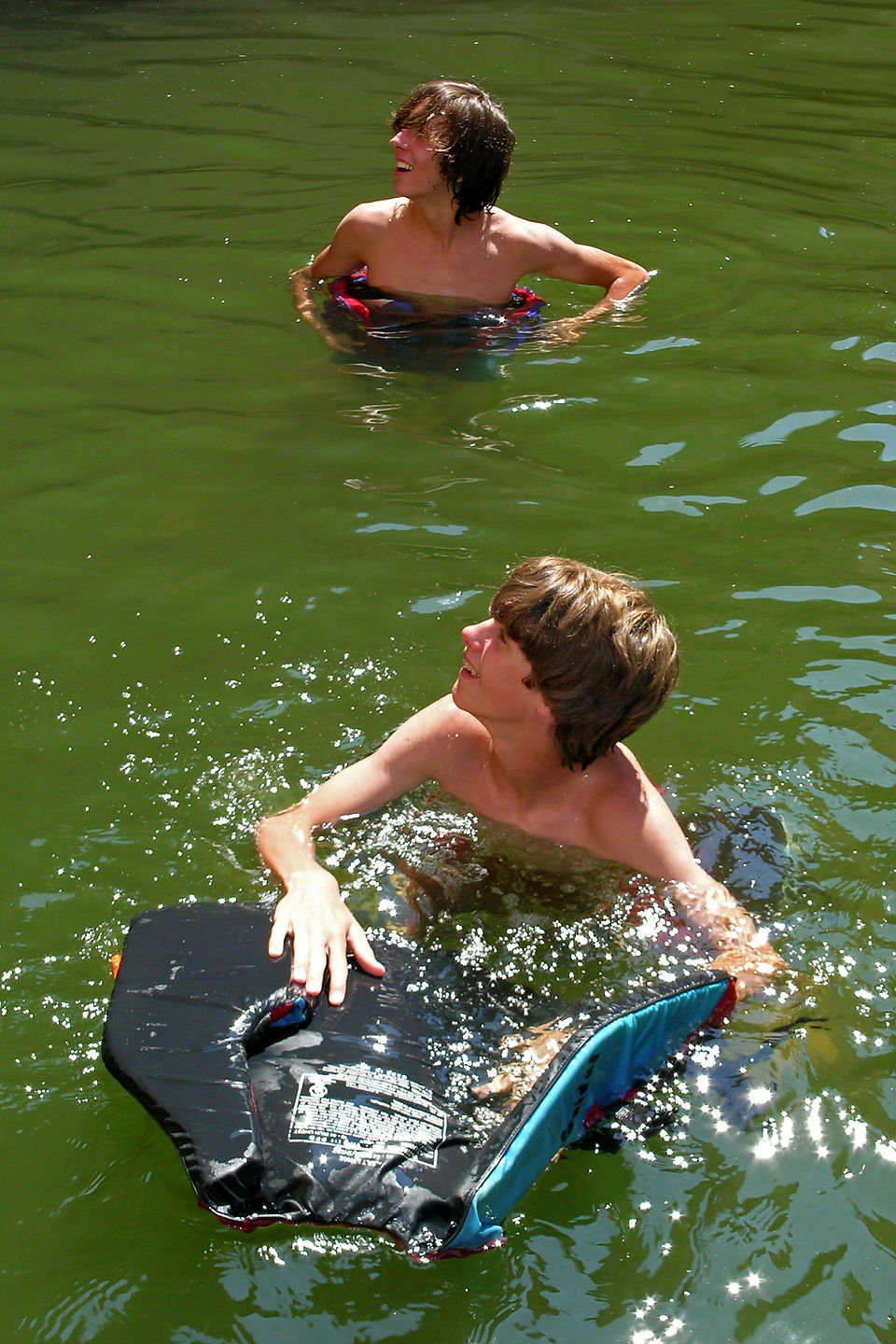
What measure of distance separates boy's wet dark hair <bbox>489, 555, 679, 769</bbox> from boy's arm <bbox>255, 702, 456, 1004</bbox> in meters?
0.42

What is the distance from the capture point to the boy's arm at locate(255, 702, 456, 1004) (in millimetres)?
2742

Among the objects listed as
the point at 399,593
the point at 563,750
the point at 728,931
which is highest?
the point at 563,750

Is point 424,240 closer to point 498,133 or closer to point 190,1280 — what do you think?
point 498,133

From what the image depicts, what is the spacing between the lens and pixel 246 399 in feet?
18.0

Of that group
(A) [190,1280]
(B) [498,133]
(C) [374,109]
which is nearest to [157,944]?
(A) [190,1280]

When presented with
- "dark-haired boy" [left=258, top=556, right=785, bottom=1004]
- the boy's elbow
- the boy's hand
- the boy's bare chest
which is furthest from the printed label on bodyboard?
the boy's elbow

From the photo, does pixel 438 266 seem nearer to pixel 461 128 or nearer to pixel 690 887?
pixel 461 128

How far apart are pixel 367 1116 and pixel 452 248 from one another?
4.22 metres

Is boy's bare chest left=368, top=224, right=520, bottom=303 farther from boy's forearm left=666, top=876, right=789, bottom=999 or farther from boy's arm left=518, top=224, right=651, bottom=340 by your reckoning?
boy's forearm left=666, top=876, right=789, bottom=999

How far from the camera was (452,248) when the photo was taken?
5766 millimetres

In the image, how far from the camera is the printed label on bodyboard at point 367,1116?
241 cm

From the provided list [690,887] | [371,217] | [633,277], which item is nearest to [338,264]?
[371,217]

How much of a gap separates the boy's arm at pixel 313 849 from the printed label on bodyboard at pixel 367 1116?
201 millimetres

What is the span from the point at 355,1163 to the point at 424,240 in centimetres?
434
